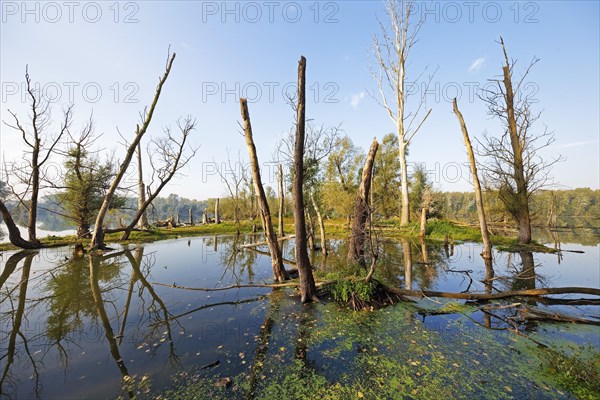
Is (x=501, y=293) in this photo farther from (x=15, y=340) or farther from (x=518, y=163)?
(x=518, y=163)

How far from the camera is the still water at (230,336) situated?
11.8ft

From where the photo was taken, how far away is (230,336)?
16.5 ft

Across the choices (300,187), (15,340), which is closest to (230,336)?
(300,187)

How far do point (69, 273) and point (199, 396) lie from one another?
32.2 feet

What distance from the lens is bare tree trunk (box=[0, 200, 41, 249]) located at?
13.4m

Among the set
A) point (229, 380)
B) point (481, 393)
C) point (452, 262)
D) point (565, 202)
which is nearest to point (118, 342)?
point (229, 380)

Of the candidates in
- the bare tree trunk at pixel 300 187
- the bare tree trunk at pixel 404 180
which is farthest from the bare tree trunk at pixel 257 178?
the bare tree trunk at pixel 404 180

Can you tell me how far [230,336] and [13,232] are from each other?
56.8ft

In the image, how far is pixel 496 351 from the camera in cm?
442

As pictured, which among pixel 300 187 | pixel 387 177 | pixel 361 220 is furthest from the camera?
pixel 387 177

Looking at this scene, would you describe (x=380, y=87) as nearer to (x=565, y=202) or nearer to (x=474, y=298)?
(x=474, y=298)

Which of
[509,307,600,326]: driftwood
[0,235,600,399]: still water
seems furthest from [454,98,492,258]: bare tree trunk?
[509,307,600,326]: driftwood

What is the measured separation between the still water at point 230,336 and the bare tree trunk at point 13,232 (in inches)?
279

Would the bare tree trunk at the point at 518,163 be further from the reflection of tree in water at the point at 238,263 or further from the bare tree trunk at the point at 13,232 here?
the bare tree trunk at the point at 13,232
